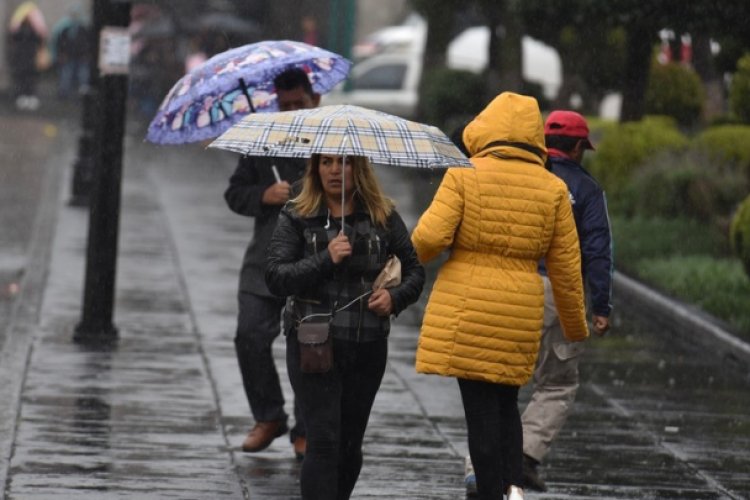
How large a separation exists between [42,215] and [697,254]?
694cm

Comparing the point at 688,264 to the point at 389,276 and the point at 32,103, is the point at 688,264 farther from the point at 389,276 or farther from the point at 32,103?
the point at 32,103

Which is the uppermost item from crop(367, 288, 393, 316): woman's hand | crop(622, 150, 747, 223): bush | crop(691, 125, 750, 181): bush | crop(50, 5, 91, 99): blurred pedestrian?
crop(367, 288, 393, 316): woman's hand

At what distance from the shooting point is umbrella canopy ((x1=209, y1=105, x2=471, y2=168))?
664 centimetres

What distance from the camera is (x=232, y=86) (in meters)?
8.48

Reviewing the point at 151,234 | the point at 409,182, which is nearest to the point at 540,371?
the point at 151,234

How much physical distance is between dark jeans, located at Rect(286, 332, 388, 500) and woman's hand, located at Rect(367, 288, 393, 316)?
0.15 metres

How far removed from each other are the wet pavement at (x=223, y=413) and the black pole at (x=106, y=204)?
0.69 ft

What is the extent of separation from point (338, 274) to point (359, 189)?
33cm

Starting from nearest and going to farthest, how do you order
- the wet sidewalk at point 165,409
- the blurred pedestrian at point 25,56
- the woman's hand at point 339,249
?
the woman's hand at point 339,249
the wet sidewalk at point 165,409
the blurred pedestrian at point 25,56

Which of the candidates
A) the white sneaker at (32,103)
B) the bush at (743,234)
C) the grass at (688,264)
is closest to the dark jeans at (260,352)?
the grass at (688,264)

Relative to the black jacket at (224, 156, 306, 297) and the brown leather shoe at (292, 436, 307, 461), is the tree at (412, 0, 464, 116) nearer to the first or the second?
the black jacket at (224, 156, 306, 297)

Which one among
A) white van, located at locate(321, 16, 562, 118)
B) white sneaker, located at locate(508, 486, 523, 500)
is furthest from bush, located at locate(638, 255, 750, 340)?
white van, located at locate(321, 16, 562, 118)

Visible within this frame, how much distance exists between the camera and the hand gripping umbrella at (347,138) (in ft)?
21.8

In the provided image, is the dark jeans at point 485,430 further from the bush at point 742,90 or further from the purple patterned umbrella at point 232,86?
the bush at point 742,90
